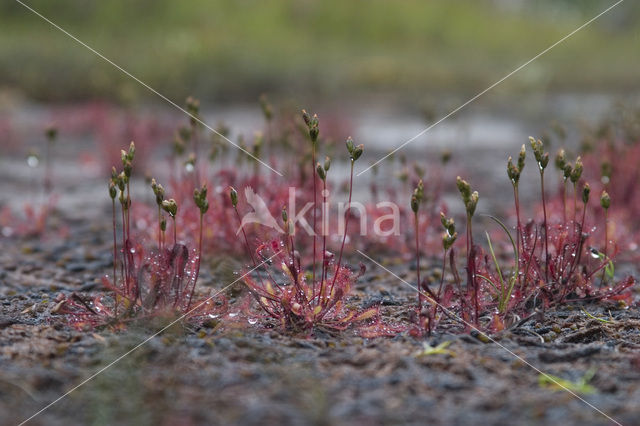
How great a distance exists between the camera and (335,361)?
229 cm

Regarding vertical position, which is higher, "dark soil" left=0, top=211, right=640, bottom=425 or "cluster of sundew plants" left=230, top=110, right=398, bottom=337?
"cluster of sundew plants" left=230, top=110, right=398, bottom=337

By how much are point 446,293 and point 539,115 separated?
8.96 m

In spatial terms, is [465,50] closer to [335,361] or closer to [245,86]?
[245,86]

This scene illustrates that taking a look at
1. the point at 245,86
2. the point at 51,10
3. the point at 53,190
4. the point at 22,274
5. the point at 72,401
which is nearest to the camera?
the point at 72,401

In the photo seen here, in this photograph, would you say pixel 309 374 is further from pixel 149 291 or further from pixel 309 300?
pixel 149 291

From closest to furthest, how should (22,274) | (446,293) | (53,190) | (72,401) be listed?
1. (72,401)
2. (446,293)
3. (22,274)
4. (53,190)

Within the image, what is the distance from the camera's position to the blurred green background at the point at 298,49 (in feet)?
39.2

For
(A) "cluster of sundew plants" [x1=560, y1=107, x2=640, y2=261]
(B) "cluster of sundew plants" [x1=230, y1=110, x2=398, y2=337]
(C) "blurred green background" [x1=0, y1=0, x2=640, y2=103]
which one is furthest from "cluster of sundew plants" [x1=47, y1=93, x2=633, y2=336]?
(C) "blurred green background" [x1=0, y1=0, x2=640, y2=103]

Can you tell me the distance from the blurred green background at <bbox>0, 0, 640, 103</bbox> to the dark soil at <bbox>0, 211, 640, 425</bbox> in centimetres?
473

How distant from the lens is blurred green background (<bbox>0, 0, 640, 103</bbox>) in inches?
471

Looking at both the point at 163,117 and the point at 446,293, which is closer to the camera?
the point at 446,293

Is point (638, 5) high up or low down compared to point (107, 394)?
up

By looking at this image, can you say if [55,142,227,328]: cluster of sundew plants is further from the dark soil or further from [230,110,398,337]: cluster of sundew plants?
[230,110,398,337]: cluster of sundew plants

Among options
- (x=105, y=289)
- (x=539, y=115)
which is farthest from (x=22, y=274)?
(x=539, y=115)
